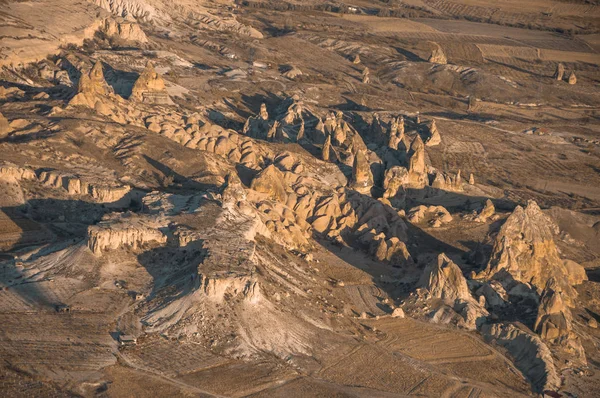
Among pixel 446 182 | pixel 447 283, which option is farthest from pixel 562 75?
pixel 447 283

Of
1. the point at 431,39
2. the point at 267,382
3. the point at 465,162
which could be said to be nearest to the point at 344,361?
the point at 267,382

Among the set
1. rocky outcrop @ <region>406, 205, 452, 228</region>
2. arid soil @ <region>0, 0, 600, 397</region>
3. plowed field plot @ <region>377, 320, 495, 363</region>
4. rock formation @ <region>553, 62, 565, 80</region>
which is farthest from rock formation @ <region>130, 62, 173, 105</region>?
rock formation @ <region>553, 62, 565, 80</region>

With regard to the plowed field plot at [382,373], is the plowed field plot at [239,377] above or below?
above

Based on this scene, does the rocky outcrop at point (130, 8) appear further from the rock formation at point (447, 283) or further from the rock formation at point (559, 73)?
the rock formation at point (447, 283)

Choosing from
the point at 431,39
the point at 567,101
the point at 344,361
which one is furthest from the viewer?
the point at 431,39

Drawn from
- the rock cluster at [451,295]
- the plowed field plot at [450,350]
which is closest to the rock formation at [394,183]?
the rock cluster at [451,295]

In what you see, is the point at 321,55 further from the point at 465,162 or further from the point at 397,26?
the point at 465,162
